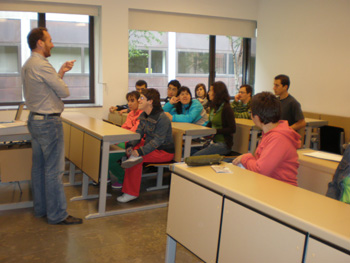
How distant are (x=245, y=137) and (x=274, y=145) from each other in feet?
7.25

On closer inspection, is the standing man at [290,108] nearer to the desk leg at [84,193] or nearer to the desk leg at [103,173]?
the desk leg at [103,173]

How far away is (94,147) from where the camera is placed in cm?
350

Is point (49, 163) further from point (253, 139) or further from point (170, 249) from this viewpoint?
point (253, 139)

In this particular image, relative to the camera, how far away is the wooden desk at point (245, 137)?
4.38m

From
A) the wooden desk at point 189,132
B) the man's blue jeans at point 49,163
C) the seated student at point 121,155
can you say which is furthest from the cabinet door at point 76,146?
the wooden desk at point 189,132

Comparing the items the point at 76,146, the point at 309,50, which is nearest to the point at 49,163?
the point at 76,146

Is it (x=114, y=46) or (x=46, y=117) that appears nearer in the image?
(x=46, y=117)

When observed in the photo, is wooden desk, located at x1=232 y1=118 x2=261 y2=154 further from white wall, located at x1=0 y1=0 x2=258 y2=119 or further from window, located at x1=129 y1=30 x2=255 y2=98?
window, located at x1=129 y1=30 x2=255 y2=98

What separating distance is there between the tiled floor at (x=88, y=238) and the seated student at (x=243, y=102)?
1935mm

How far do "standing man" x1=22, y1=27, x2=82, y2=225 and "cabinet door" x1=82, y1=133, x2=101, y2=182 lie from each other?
33 cm

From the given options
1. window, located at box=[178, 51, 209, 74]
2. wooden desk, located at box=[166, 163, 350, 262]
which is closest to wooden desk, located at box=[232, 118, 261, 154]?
wooden desk, located at box=[166, 163, 350, 262]

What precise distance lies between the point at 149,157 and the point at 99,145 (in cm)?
62

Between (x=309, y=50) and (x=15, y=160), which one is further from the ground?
(x=309, y=50)

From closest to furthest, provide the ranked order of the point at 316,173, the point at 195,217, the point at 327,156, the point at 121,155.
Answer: the point at 195,217 → the point at 316,173 → the point at 327,156 → the point at 121,155
